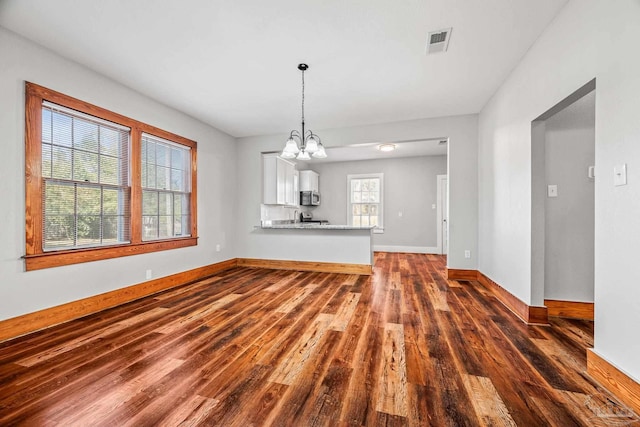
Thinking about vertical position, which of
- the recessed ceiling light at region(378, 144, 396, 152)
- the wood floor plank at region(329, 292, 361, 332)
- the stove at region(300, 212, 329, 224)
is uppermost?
the recessed ceiling light at region(378, 144, 396, 152)

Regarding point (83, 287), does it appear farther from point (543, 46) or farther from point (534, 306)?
point (543, 46)

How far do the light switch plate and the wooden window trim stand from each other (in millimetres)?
4433

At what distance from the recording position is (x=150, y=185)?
3.77 metres

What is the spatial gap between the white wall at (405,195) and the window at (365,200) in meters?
0.15

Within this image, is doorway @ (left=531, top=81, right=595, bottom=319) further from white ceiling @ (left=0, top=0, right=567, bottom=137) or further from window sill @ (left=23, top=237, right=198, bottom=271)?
window sill @ (left=23, top=237, right=198, bottom=271)

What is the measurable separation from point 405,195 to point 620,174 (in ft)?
19.6

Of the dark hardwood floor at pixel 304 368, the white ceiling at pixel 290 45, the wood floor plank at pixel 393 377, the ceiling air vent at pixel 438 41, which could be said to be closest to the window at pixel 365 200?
the white ceiling at pixel 290 45

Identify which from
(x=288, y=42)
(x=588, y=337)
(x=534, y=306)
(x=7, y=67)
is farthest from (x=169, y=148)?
(x=588, y=337)

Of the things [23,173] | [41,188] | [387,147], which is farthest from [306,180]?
[23,173]

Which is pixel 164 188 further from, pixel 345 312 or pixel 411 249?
pixel 411 249

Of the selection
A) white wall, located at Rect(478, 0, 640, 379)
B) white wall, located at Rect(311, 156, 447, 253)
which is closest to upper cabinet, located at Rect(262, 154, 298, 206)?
white wall, located at Rect(311, 156, 447, 253)

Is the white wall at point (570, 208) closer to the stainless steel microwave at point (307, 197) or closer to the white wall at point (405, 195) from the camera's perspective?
the white wall at point (405, 195)

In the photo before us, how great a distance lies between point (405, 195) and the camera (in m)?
7.52

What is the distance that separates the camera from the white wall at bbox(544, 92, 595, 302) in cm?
271
